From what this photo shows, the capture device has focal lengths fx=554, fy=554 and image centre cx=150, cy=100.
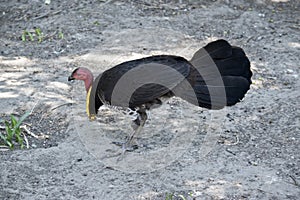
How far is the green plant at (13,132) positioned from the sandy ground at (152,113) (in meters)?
0.12

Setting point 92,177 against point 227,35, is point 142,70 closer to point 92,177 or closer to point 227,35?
point 92,177

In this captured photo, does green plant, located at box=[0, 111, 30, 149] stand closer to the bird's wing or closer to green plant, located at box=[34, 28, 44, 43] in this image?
the bird's wing

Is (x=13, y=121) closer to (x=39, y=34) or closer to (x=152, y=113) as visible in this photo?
(x=152, y=113)

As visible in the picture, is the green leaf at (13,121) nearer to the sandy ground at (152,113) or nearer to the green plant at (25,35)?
the sandy ground at (152,113)

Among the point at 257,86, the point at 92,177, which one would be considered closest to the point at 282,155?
the point at 257,86

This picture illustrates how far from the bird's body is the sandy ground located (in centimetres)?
62

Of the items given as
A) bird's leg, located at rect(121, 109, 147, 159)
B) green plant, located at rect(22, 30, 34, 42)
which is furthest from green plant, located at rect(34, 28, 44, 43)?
bird's leg, located at rect(121, 109, 147, 159)

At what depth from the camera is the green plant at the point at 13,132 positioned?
552 cm

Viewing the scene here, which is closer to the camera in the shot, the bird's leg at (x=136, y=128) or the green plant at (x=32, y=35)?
the bird's leg at (x=136, y=128)

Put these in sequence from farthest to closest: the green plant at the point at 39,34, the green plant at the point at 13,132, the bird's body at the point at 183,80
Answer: the green plant at the point at 39,34, the green plant at the point at 13,132, the bird's body at the point at 183,80

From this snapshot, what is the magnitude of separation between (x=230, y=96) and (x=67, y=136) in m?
1.80

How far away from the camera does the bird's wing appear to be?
5168 millimetres

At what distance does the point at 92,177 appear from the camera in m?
5.18

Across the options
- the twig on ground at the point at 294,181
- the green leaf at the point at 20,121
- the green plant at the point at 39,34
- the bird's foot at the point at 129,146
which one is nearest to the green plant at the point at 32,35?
the green plant at the point at 39,34
